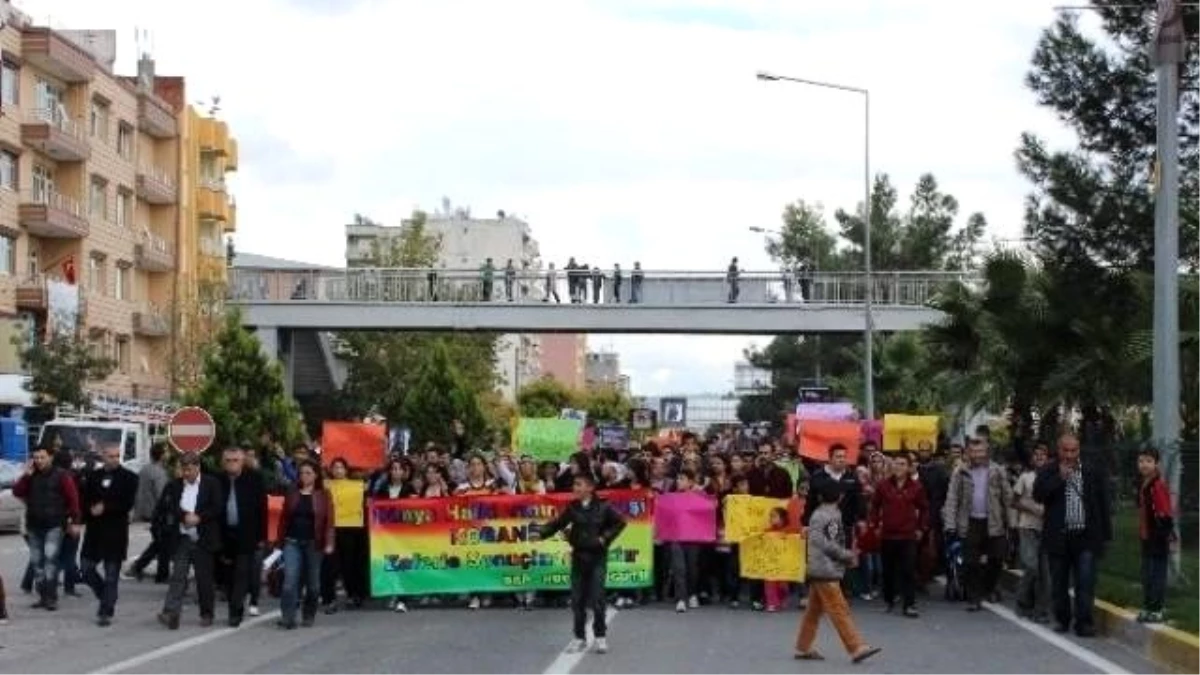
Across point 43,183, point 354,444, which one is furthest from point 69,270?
point 354,444

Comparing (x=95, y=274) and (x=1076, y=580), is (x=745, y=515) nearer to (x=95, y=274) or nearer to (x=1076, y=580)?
(x=1076, y=580)

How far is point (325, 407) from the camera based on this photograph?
72812 mm

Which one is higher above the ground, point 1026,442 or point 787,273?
point 787,273

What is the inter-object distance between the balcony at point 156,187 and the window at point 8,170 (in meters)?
11.1

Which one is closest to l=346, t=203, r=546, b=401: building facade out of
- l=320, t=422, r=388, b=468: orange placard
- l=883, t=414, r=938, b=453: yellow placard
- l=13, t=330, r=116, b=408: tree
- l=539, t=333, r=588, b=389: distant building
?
l=539, t=333, r=588, b=389: distant building

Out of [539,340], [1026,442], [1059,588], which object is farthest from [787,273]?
[539,340]

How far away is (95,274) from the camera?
→ 6322 centimetres

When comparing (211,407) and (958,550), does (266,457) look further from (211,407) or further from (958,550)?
(958,550)

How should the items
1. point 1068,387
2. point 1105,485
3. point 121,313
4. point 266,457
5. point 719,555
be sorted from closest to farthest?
point 1105,485, point 719,555, point 266,457, point 1068,387, point 121,313

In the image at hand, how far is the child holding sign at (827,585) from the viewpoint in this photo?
14336mm

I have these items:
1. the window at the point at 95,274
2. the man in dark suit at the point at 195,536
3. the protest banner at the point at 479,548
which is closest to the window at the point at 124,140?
the window at the point at 95,274

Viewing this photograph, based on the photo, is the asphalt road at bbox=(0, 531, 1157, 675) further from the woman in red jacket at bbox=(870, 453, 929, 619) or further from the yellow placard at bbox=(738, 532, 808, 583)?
the yellow placard at bbox=(738, 532, 808, 583)

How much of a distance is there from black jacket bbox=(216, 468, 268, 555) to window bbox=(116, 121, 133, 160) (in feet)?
165

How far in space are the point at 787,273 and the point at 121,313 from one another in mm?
27392
